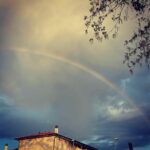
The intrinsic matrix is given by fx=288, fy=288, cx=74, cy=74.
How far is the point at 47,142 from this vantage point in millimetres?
43062

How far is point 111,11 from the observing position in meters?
7.88

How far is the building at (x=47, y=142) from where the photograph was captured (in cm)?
4288

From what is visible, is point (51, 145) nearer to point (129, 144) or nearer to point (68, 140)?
point (68, 140)

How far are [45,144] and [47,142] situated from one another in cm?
49

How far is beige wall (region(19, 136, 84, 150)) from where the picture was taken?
42844 millimetres

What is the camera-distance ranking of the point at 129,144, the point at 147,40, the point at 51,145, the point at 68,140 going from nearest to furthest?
1. the point at 147,40
2. the point at 51,145
3. the point at 68,140
4. the point at 129,144

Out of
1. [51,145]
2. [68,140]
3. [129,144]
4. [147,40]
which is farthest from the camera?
[129,144]

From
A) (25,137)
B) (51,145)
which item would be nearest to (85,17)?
(51,145)

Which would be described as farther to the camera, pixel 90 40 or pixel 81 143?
pixel 81 143

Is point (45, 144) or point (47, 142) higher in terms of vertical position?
point (47, 142)

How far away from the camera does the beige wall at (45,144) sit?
141 feet

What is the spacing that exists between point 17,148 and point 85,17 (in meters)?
43.8

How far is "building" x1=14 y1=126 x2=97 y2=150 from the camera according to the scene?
42.9 meters

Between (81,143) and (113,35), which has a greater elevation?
(81,143)
